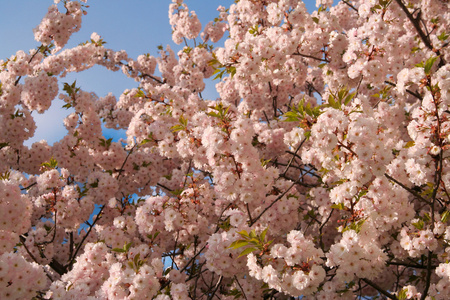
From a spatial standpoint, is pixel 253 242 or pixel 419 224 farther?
pixel 419 224

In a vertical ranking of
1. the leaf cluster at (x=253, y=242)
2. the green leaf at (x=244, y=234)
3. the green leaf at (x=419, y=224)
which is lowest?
the green leaf at (x=419, y=224)

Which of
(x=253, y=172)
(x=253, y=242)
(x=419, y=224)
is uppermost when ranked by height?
(x=253, y=172)

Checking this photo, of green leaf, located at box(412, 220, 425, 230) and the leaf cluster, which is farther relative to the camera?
green leaf, located at box(412, 220, 425, 230)

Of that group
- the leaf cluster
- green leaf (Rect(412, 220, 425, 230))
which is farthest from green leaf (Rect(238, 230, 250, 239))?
green leaf (Rect(412, 220, 425, 230))

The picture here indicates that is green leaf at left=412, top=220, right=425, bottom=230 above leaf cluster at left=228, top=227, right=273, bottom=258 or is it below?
below

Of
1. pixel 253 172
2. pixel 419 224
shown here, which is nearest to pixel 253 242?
pixel 253 172

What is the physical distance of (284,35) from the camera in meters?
6.14

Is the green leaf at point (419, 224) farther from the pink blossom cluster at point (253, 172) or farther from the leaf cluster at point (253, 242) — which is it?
the leaf cluster at point (253, 242)

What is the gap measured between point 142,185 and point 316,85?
599 centimetres

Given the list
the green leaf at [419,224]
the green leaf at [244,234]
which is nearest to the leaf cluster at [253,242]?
the green leaf at [244,234]

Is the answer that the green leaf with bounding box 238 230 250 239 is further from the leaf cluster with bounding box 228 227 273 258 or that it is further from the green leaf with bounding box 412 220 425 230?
the green leaf with bounding box 412 220 425 230

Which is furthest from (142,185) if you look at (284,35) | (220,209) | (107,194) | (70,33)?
(284,35)

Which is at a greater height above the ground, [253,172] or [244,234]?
[253,172]

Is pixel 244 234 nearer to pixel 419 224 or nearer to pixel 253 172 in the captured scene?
pixel 253 172
